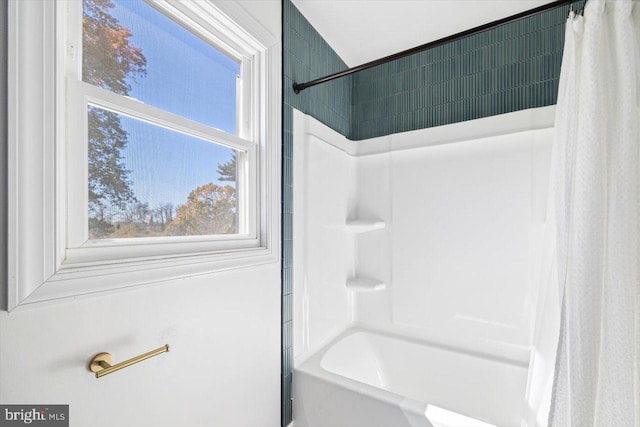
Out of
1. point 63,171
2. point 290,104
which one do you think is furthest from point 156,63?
point 290,104

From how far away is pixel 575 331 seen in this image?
0.95 meters

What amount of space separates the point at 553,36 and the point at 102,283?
7.77ft

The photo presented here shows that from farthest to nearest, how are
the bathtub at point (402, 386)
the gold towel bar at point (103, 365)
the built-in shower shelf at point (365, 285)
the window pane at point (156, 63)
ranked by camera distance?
the built-in shower shelf at point (365, 285) < the bathtub at point (402, 386) < the window pane at point (156, 63) < the gold towel bar at point (103, 365)

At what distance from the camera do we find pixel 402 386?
1940 mm

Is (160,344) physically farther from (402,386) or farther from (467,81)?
(467,81)

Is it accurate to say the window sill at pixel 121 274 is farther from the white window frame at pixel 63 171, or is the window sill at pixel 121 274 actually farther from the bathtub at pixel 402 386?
the bathtub at pixel 402 386

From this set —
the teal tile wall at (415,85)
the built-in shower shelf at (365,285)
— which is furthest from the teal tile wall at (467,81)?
the built-in shower shelf at (365,285)

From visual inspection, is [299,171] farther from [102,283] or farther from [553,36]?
[553,36]

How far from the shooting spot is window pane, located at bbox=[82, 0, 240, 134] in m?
0.88

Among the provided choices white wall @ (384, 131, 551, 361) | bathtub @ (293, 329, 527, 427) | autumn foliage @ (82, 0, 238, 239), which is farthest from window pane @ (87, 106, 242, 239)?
white wall @ (384, 131, 551, 361)

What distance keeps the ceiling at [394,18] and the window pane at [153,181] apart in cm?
104

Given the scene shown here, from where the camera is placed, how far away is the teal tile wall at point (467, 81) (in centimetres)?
168

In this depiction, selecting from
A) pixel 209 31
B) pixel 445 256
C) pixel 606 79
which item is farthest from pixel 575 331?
pixel 209 31

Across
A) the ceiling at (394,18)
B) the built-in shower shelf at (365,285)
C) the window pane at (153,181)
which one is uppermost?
the ceiling at (394,18)
